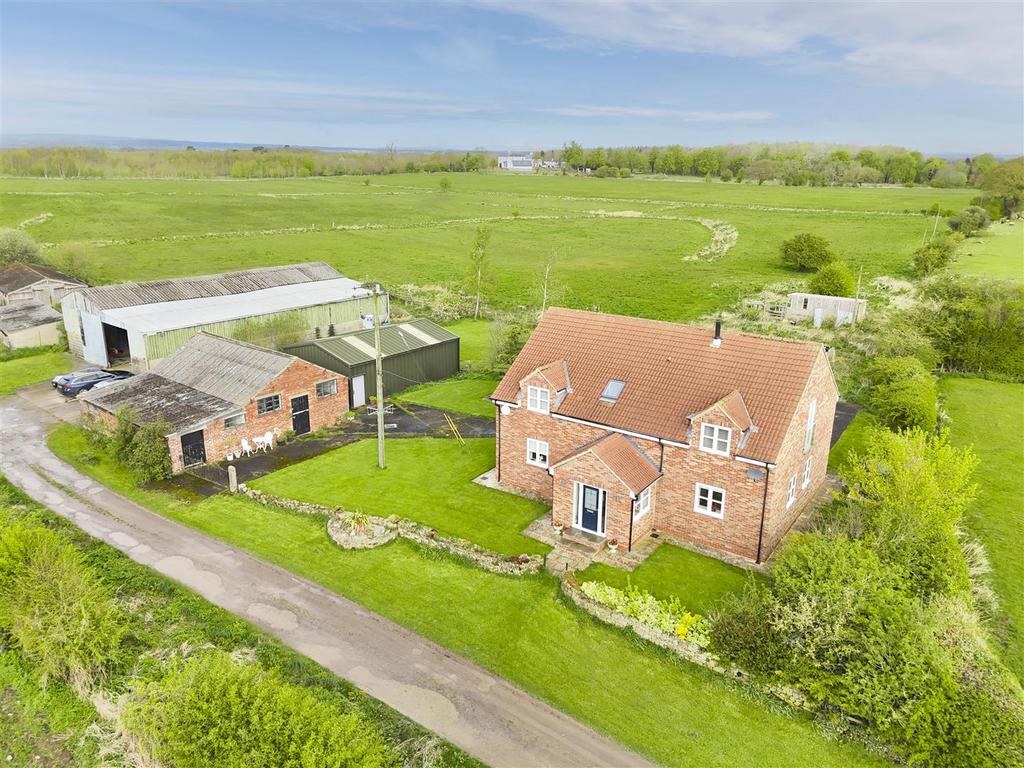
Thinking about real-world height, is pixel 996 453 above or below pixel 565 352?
below

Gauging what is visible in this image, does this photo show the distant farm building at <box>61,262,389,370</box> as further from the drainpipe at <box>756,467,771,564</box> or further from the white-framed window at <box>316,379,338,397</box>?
the drainpipe at <box>756,467,771,564</box>

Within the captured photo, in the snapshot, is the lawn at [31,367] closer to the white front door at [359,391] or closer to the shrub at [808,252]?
the white front door at [359,391]

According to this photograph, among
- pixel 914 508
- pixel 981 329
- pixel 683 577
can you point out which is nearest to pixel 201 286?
Answer: pixel 683 577

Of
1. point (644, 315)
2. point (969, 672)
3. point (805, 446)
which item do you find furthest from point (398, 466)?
point (644, 315)

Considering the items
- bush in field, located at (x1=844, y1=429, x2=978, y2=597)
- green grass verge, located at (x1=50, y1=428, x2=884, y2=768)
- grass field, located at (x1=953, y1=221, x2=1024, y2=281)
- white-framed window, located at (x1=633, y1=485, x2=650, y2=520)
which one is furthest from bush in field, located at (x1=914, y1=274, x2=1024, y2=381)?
green grass verge, located at (x1=50, y1=428, x2=884, y2=768)

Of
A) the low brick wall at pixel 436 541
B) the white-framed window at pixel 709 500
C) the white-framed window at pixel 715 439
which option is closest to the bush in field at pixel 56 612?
the low brick wall at pixel 436 541

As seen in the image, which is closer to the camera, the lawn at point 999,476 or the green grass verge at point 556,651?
the green grass verge at point 556,651

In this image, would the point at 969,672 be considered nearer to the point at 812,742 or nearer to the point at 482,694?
the point at 812,742
